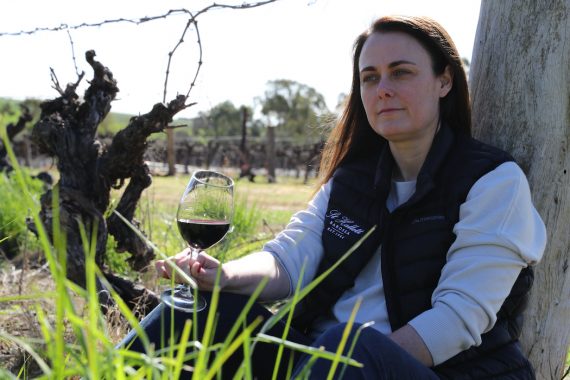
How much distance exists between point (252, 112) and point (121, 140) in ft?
224

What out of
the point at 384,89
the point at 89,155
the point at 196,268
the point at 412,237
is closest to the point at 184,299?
the point at 196,268

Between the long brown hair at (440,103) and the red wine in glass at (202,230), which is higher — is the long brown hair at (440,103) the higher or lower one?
the higher one

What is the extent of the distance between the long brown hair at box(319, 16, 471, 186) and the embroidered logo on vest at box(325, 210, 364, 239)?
0.28 m

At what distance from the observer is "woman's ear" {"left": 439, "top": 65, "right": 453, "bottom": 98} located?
91.8 inches

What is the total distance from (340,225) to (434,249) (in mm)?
433

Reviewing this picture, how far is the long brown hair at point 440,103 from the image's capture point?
225 centimetres

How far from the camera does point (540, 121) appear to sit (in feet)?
7.36

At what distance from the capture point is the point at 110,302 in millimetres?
3240

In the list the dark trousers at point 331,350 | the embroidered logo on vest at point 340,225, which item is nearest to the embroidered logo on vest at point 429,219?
the embroidered logo on vest at point 340,225

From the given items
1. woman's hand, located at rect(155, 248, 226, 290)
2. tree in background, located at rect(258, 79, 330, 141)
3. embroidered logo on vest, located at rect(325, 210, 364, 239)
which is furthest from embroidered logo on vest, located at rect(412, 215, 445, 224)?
tree in background, located at rect(258, 79, 330, 141)

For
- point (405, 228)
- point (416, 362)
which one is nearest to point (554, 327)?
point (405, 228)

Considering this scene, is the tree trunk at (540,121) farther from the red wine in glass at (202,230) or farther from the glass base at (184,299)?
the glass base at (184,299)

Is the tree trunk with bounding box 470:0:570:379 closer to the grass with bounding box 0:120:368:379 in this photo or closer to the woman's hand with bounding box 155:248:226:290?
the grass with bounding box 0:120:368:379

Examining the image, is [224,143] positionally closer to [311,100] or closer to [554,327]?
[554,327]
